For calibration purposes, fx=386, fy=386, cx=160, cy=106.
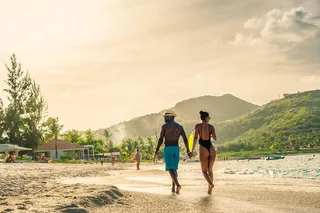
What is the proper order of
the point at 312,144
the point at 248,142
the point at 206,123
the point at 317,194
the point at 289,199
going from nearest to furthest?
1. the point at 289,199
2. the point at 317,194
3. the point at 206,123
4. the point at 312,144
5. the point at 248,142

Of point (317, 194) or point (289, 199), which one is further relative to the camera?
point (317, 194)

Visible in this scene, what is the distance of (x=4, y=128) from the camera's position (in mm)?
55656

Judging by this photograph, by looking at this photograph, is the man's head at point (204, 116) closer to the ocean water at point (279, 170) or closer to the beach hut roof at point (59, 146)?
the ocean water at point (279, 170)

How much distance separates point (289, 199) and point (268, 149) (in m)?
170

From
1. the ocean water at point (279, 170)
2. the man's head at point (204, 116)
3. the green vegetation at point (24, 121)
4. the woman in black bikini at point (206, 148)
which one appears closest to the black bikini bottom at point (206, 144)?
the woman in black bikini at point (206, 148)

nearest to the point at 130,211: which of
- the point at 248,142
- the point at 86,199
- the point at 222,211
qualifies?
the point at 86,199

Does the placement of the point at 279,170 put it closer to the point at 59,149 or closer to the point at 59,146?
the point at 59,149

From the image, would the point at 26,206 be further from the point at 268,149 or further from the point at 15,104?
the point at 268,149

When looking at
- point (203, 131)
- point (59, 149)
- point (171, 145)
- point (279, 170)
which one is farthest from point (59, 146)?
point (203, 131)

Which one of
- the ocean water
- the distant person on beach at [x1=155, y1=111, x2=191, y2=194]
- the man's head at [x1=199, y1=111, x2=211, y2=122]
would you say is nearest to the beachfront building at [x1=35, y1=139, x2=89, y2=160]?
the ocean water

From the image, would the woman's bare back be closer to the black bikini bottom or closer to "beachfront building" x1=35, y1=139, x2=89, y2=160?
the black bikini bottom

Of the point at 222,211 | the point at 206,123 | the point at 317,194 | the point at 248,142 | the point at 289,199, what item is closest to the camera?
the point at 222,211

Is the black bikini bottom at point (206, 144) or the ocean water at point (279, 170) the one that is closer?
the black bikini bottom at point (206, 144)

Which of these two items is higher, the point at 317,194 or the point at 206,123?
the point at 206,123
